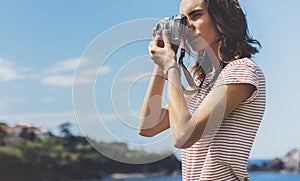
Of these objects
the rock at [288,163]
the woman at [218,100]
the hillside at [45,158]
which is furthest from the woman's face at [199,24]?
the rock at [288,163]

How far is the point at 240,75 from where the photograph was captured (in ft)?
3.06

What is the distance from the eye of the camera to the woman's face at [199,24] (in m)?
0.97

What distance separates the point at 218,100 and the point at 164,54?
0.42ft

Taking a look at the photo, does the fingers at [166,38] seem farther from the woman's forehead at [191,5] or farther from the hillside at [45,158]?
the hillside at [45,158]

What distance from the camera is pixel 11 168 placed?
21.5 meters

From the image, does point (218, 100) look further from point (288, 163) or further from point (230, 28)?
point (288, 163)

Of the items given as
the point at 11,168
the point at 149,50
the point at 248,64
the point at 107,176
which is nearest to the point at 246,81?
the point at 248,64

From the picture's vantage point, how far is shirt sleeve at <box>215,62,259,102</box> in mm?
926

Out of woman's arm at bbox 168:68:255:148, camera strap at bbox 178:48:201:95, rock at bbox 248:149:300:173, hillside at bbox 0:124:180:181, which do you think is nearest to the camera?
woman's arm at bbox 168:68:255:148

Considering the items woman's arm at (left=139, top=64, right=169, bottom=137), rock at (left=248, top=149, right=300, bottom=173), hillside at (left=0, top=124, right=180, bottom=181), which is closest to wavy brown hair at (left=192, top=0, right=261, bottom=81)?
woman's arm at (left=139, top=64, right=169, bottom=137)

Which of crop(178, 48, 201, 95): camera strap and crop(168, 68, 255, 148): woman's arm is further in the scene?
crop(178, 48, 201, 95): camera strap

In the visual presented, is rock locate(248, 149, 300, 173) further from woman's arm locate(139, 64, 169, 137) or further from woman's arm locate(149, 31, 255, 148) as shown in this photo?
woman's arm locate(149, 31, 255, 148)

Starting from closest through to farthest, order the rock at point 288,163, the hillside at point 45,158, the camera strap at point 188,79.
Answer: the camera strap at point 188,79, the hillside at point 45,158, the rock at point 288,163

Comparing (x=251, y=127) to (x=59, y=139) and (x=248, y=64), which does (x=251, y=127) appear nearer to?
(x=248, y=64)
